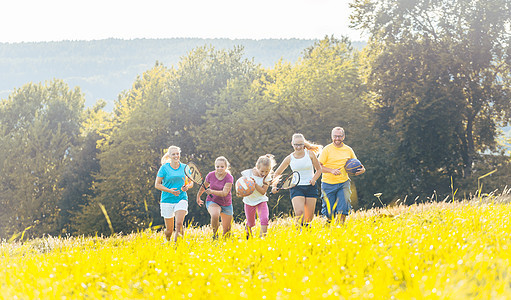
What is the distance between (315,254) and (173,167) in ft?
15.3

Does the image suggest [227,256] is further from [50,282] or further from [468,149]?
[468,149]

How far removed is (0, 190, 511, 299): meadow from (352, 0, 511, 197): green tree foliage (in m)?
24.1

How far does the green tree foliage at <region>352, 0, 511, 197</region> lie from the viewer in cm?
2878

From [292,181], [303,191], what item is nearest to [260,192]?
[292,181]

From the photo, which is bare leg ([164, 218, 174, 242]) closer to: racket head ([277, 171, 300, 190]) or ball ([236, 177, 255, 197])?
ball ([236, 177, 255, 197])

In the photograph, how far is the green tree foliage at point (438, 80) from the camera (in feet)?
94.4

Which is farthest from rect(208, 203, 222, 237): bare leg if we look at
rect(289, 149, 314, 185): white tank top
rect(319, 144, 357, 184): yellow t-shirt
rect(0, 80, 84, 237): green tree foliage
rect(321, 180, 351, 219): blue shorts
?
rect(0, 80, 84, 237): green tree foliage

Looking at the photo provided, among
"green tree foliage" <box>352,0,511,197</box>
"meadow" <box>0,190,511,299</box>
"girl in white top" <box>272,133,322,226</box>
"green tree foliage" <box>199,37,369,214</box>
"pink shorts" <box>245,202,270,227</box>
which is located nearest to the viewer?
"meadow" <box>0,190,511,299</box>

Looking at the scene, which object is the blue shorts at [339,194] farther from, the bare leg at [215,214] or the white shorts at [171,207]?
the white shorts at [171,207]

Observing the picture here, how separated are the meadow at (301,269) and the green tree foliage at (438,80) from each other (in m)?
24.1

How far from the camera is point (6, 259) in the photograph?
19.5ft


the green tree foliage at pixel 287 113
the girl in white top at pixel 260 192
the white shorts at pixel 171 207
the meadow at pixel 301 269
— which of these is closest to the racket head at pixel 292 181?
the girl in white top at pixel 260 192

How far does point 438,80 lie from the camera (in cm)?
2948

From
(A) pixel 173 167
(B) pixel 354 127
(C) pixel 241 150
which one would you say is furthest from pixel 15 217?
(A) pixel 173 167
